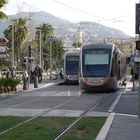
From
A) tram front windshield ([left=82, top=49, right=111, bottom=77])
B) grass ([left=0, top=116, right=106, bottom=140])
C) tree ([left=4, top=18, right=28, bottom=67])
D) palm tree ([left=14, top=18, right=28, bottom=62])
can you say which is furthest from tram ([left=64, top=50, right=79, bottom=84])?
grass ([left=0, top=116, right=106, bottom=140])

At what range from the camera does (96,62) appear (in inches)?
1574

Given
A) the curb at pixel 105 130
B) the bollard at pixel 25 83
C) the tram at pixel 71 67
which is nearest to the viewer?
the curb at pixel 105 130

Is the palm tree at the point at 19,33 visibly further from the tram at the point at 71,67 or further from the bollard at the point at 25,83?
the bollard at the point at 25,83

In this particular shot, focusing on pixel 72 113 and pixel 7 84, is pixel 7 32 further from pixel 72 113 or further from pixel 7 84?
pixel 72 113

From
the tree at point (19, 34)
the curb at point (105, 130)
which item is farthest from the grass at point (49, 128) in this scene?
the tree at point (19, 34)

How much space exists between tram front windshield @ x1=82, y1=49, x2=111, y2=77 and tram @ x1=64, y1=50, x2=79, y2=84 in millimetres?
17139

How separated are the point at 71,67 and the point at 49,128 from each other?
4113cm

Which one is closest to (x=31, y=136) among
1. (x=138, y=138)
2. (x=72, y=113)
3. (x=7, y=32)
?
(x=138, y=138)

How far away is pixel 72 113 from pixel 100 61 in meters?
17.7

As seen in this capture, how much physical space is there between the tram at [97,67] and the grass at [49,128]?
1907 centimetres

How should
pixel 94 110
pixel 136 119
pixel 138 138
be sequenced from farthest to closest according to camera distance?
pixel 94 110, pixel 136 119, pixel 138 138

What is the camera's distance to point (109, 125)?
680 inches

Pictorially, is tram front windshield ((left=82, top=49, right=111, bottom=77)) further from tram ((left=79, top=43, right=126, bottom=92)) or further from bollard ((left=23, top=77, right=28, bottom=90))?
bollard ((left=23, top=77, right=28, bottom=90))

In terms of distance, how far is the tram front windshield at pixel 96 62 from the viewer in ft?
130
